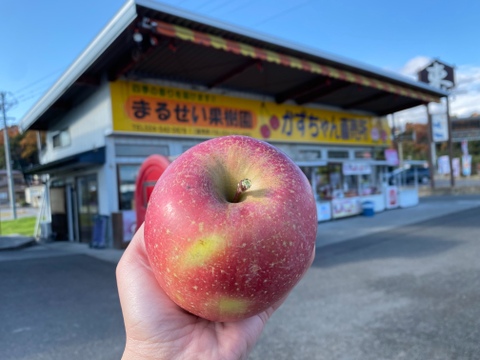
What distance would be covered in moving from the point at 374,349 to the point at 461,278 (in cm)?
300

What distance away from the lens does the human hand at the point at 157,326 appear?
1.35m

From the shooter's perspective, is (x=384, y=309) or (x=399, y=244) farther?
(x=399, y=244)

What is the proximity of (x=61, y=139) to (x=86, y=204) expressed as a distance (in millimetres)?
3457

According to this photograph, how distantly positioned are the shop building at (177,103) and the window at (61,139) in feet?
0.14

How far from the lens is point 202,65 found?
1022 centimetres

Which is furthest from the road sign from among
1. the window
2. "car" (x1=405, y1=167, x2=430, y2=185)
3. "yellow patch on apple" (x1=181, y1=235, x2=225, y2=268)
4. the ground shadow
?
"yellow patch on apple" (x1=181, y1=235, x2=225, y2=268)

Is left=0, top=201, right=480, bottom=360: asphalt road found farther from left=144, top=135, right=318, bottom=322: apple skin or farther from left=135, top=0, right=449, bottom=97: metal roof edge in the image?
left=135, top=0, right=449, bottom=97: metal roof edge

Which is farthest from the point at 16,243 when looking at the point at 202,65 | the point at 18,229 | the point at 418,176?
the point at 418,176

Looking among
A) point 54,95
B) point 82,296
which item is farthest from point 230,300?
point 54,95

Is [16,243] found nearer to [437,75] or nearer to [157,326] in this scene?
[157,326]

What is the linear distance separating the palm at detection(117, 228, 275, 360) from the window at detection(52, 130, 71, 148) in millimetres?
12894

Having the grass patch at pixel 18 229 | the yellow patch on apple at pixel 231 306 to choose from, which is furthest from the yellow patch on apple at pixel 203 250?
the grass patch at pixel 18 229

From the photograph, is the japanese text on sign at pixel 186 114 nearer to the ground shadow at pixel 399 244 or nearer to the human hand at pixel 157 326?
the ground shadow at pixel 399 244

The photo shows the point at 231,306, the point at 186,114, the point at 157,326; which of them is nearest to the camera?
the point at 231,306
